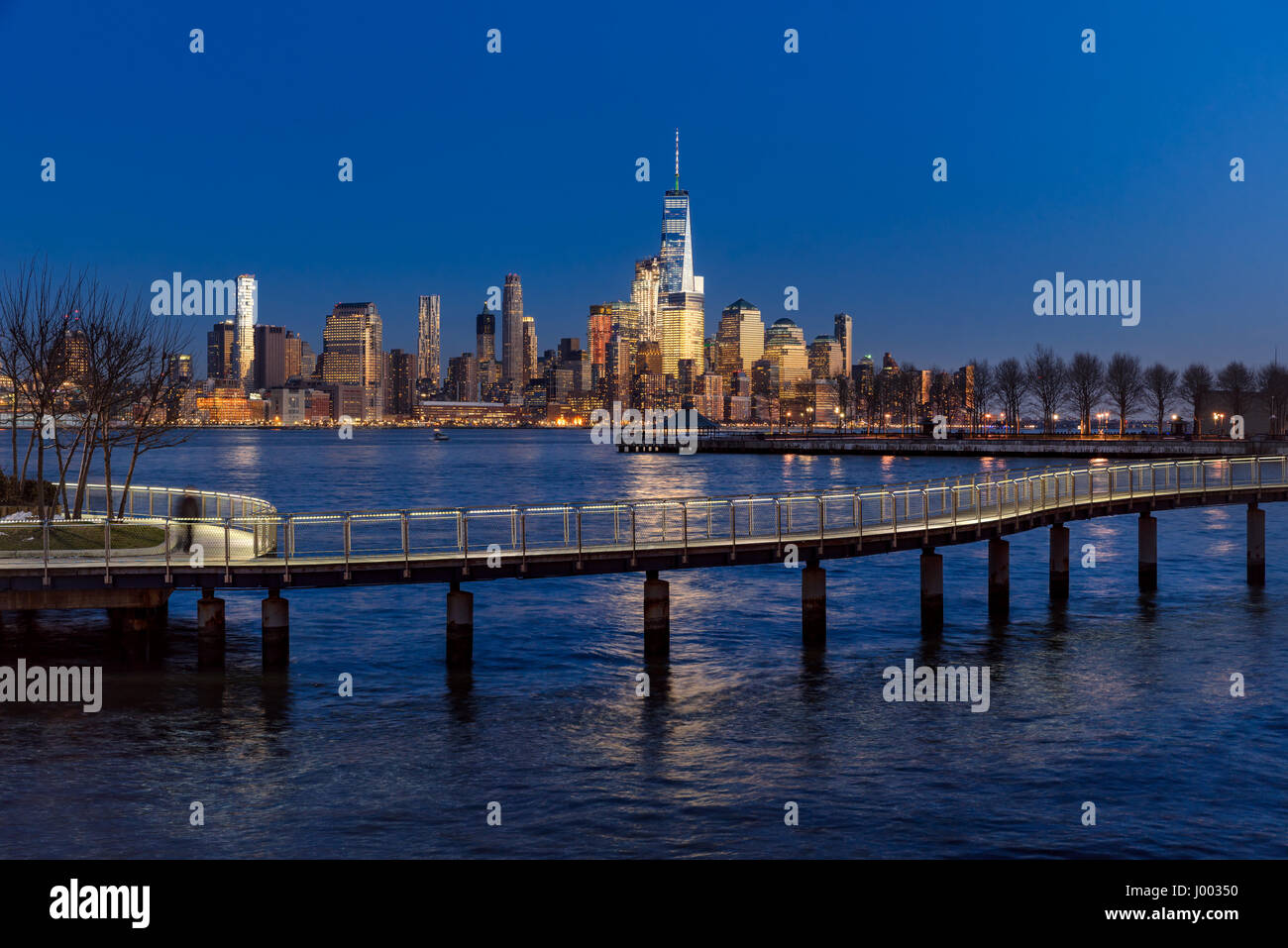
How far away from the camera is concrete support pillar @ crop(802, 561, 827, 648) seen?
36281 mm

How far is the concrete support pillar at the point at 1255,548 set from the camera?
1938 inches

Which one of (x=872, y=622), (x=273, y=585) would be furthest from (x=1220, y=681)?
(x=273, y=585)

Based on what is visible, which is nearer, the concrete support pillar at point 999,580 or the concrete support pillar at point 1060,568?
the concrete support pillar at point 999,580

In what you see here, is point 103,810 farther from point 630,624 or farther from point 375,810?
point 630,624

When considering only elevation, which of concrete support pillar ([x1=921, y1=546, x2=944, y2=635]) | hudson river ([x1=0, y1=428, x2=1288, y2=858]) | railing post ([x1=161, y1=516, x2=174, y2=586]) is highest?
railing post ([x1=161, y1=516, x2=174, y2=586])

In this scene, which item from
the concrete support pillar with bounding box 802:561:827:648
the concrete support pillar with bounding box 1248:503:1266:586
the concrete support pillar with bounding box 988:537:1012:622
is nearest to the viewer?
the concrete support pillar with bounding box 802:561:827:648

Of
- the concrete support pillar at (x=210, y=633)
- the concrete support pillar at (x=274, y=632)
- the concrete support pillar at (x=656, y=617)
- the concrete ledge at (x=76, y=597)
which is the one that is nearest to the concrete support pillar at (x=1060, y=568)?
the concrete support pillar at (x=656, y=617)

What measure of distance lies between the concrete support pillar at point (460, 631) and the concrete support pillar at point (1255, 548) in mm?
33144

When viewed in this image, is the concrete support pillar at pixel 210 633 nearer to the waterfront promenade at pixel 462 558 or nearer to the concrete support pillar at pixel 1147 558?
the waterfront promenade at pixel 462 558

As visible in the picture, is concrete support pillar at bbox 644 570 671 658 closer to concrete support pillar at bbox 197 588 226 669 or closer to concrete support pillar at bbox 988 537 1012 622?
concrete support pillar at bbox 197 588 226 669

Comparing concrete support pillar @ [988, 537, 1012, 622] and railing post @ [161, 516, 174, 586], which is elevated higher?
railing post @ [161, 516, 174, 586]

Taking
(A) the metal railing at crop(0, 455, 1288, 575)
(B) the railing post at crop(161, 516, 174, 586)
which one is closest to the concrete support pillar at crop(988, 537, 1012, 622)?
(A) the metal railing at crop(0, 455, 1288, 575)

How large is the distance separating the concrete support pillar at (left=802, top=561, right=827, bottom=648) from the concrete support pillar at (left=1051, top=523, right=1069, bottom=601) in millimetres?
13203
